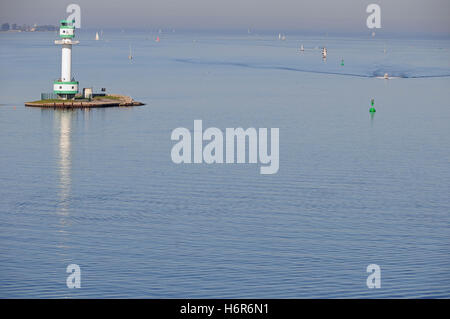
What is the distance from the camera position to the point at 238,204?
57812mm

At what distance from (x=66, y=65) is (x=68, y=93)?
5320mm

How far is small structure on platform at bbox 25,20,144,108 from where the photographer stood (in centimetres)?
12056

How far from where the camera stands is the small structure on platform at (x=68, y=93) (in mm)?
120562

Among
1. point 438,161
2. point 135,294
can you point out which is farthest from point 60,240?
point 438,161

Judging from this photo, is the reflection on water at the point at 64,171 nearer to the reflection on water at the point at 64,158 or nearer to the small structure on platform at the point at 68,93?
the reflection on water at the point at 64,158

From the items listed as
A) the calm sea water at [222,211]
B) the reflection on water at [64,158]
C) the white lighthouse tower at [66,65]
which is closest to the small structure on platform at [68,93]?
the white lighthouse tower at [66,65]

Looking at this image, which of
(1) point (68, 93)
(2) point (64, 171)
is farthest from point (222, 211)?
(1) point (68, 93)

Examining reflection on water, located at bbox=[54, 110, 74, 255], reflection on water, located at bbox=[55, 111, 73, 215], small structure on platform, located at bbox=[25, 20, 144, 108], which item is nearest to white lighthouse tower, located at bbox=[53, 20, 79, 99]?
small structure on platform, located at bbox=[25, 20, 144, 108]

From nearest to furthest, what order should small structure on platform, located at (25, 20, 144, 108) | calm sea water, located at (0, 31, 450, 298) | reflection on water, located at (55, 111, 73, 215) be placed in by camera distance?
calm sea water, located at (0, 31, 450, 298)
reflection on water, located at (55, 111, 73, 215)
small structure on platform, located at (25, 20, 144, 108)

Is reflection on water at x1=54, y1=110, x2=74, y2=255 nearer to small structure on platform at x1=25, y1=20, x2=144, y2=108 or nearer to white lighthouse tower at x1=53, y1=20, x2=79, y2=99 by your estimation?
small structure on platform at x1=25, y1=20, x2=144, y2=108

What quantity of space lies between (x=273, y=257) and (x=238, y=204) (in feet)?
44.6

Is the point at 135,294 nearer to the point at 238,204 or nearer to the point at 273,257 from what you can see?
the point at 273,257

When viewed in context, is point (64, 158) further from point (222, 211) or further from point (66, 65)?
point (66, 65)
